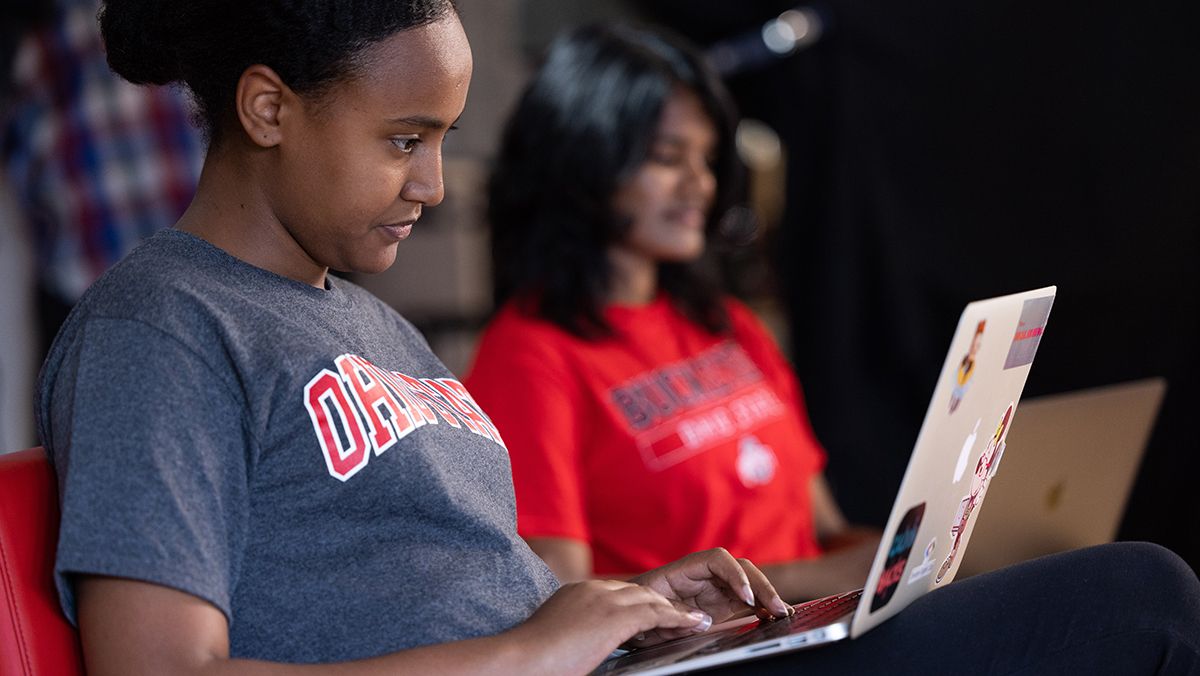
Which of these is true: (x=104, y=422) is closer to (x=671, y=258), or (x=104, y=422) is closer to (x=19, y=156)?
(x=671, y=258)

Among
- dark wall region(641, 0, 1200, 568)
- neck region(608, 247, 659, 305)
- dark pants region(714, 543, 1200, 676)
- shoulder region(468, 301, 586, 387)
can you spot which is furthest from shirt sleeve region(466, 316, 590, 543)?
dark wall region(641, 0, 1200, 568)

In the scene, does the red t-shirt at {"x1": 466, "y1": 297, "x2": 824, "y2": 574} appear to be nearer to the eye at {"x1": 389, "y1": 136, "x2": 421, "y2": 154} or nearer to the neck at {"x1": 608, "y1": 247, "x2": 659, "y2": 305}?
the neck at {"x1": 608, "y1": 247, "x2": 659, "y2": 305}

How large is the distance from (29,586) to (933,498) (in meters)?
0.63

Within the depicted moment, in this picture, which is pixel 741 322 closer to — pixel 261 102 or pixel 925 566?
pixel 925 566

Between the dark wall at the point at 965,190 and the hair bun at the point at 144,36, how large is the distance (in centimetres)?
190

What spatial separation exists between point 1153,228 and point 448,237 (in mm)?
1520

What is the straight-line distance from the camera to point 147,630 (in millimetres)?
796

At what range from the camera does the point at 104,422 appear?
2.67 ft

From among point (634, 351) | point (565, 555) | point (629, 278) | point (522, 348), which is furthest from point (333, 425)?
point (629, 278)

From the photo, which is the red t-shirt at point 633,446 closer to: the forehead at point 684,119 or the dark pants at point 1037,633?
the forehead at point 684,119

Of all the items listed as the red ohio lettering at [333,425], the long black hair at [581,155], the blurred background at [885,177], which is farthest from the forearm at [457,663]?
the blurred background at [885,177]

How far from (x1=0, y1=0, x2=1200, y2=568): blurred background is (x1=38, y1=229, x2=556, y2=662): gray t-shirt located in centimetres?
154

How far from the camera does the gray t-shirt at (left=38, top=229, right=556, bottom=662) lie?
81 cm

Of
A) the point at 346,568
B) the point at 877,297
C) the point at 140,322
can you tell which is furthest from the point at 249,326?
the point at 877,297
